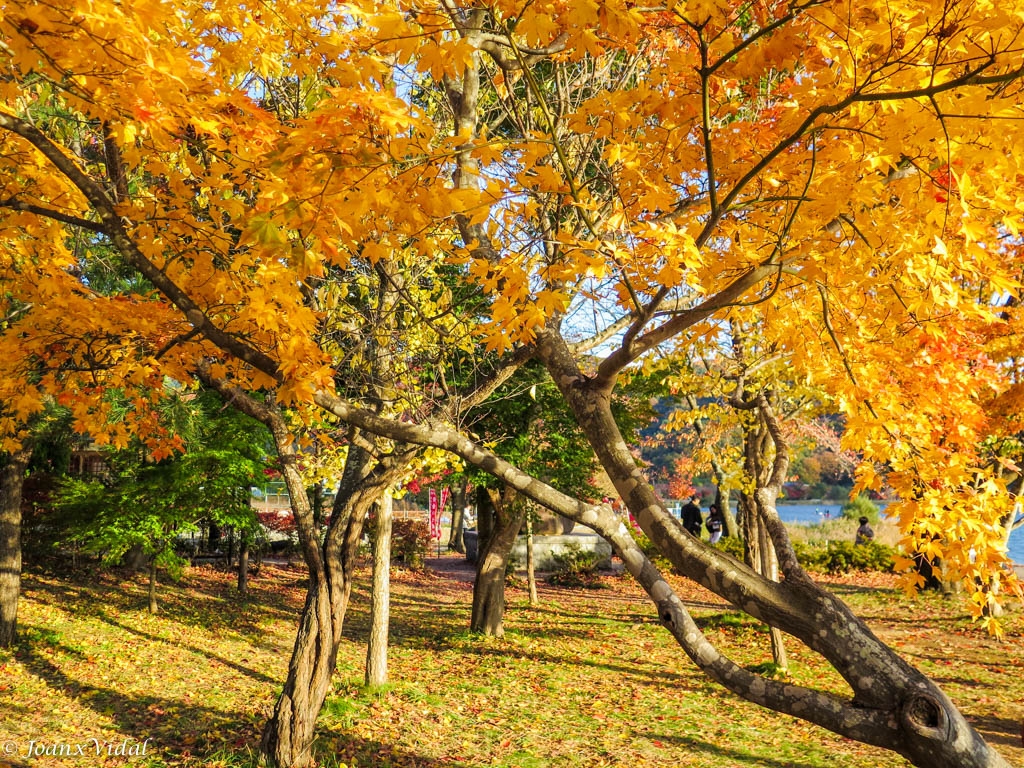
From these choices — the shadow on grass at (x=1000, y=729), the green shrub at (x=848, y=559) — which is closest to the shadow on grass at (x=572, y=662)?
the shadow on grass at (x=1000, y=729)

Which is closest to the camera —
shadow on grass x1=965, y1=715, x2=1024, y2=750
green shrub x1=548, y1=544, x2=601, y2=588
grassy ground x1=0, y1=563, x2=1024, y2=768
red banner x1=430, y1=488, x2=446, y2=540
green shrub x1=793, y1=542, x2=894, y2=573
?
grassy ground x1=0, y1=563, x2=1024, y2=768

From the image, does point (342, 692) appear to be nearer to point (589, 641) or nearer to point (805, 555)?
point (589, 641)

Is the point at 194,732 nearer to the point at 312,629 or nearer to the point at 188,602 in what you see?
the point at 312,629

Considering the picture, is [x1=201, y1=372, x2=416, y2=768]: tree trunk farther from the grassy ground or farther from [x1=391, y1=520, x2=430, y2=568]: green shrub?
[x1=391, y1=520, x2=430, y2=568]: green shrub

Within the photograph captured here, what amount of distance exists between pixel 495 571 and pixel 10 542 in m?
7.07

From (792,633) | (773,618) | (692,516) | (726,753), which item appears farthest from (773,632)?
(692,516)

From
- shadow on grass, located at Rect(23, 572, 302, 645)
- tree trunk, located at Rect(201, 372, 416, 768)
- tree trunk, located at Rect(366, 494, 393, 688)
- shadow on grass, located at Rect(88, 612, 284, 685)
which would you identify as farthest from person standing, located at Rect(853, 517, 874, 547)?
tree trunk, located at Rect(201, 372, 416, 768)

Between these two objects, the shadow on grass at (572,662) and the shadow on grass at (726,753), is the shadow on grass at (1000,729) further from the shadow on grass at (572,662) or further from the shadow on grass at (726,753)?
the shadow on grass at (572,662)

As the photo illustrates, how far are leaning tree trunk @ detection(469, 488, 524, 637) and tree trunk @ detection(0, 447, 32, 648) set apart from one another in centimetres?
654

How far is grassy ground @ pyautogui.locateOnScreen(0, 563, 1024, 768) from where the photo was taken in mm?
6746

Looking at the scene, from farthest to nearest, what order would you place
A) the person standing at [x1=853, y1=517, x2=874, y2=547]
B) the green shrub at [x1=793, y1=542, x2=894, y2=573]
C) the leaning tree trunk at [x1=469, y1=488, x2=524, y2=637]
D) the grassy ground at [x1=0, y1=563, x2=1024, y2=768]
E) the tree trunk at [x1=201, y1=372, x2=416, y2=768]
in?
the person standing at [x1=853, y1=517, x2=874, y2=547] → the green shrub at [x1=793, y1=542, x2=894, y2=573] → the leaning tree trunk at [x1=469, y1=488, x2=524, y2=637] → the grassy ground at [x1=0, y1=563, x2=1024, y2=768] → the tree trunk at [x1=201, y1=372, x2=416, y2=768]

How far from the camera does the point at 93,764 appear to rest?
19.7 feet

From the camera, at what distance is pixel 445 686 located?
923cm

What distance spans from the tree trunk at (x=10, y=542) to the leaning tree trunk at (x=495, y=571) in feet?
21.5
